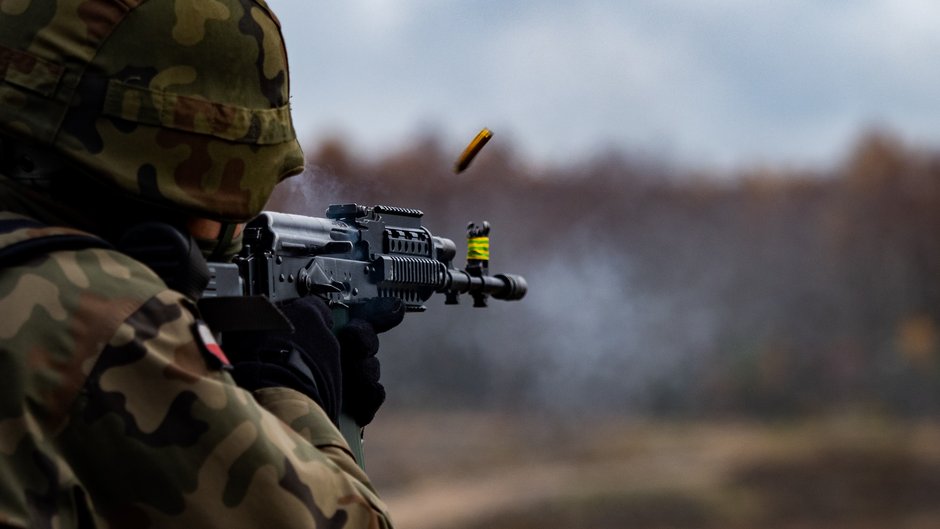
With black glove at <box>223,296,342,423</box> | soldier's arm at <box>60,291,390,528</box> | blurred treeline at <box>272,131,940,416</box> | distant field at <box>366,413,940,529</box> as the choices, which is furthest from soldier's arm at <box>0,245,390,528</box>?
distant field at <box>366,413,940,529</box>

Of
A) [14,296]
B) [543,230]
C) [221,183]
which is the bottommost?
[14,296]

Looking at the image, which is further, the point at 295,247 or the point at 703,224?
the point at 703,224

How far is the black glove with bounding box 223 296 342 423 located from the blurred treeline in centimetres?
423

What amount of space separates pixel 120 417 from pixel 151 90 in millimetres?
341

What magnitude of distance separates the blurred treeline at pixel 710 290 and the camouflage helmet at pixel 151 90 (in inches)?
182

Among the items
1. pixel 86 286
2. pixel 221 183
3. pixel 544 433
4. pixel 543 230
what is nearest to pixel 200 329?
pixel 86 286

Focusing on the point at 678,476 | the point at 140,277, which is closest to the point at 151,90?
the point at 140,277

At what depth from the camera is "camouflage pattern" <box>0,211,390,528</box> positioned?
1062mm

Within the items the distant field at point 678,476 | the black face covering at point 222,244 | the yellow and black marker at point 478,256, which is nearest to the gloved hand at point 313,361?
the black face covering at point 222,244

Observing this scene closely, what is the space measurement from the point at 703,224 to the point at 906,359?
1386 mm

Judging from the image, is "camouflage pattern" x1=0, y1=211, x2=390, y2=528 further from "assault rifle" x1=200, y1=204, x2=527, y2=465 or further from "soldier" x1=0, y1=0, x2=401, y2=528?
"assault rifle" x1=200, y1=204, x2=527, y2=465

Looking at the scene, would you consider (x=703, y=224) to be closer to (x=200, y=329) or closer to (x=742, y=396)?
(x=742, y=396)

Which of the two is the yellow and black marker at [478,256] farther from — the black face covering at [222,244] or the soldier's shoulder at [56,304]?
the soldier's shoulder at [56,304]

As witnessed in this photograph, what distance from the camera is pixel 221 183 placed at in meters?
1.33
